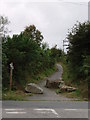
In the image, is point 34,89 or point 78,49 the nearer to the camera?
point 34,89

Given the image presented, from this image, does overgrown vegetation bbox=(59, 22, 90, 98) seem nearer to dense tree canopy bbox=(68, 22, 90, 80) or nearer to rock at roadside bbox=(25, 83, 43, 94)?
dense tree canopy bbox=(68, 22, 90, 80)

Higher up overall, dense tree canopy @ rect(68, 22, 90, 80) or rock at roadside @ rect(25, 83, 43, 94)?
dense tree canopy @ rect(68, 22, 90, 80)

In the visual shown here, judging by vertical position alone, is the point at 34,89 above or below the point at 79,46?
below

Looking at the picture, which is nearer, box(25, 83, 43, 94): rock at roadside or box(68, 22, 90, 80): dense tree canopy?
box(25, 83, 43, 94): rock at roadside

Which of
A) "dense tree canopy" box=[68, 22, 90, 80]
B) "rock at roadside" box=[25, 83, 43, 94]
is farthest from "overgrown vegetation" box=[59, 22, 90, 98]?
"rock at roadside" box=[25, 83, 43, 94]

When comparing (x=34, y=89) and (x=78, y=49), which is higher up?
(x=78, y=49)

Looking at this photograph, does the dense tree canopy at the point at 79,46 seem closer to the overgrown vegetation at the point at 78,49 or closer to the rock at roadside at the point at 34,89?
the overgrown vegetation at the point at 78,49

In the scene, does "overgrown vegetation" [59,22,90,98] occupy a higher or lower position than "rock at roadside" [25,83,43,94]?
higher

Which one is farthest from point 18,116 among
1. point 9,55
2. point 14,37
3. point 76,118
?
point 14,37

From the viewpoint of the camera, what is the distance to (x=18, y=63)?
24.3 meters

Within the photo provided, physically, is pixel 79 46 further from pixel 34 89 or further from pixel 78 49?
pixel 34 89

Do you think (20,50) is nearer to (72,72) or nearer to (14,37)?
(14,37)

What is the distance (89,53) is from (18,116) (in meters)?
14.8

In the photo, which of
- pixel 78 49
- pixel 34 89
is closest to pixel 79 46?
pixel 78 49
